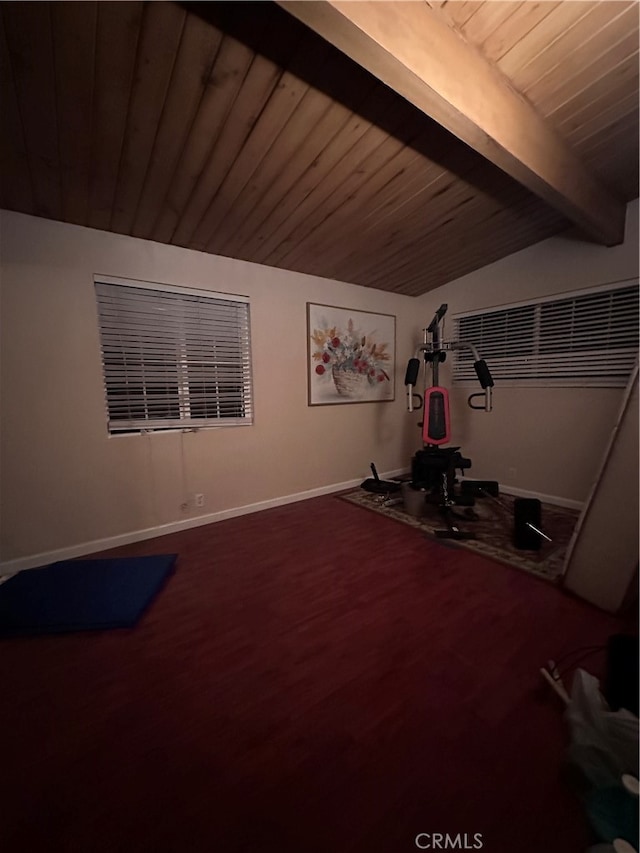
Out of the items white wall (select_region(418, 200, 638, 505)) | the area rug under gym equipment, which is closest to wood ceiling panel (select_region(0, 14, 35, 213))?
the area rug under gym equipment

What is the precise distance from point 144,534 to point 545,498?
3740 mm

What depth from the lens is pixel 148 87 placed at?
4.33 feet

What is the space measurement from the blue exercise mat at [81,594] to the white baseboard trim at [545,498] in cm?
334

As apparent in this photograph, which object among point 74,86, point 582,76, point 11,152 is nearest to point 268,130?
point 74,86

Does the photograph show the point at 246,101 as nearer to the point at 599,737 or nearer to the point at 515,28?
the point at 515,28

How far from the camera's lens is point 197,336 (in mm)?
2670

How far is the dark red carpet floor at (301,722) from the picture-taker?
0.85m

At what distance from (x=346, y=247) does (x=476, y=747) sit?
3161mm

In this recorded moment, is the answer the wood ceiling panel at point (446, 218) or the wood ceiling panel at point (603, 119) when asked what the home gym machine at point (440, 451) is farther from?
the wood ceiling panel at point (603, 119)

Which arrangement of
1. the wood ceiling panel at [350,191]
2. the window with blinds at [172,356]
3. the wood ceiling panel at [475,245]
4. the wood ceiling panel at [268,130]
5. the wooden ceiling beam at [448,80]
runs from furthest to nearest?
the wood ceiling panel at [475,245], the window with blinds at [172,356], the wood ceiling panel at [350,191], the wood ceiling panel at [268,130], the wooden ceiling beam at [448,80]

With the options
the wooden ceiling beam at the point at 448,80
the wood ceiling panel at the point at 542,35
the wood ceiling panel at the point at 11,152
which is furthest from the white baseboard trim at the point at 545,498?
the wood ceiling panel at the point at 11,152

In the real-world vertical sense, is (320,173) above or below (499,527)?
above

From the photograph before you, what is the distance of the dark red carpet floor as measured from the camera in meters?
0.85

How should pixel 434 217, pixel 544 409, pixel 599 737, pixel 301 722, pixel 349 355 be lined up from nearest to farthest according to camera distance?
1. pixel 599 737
2. pixel 301 722
3. pixel 434 217
4. pixel 544 409
5. pixel 349 355
